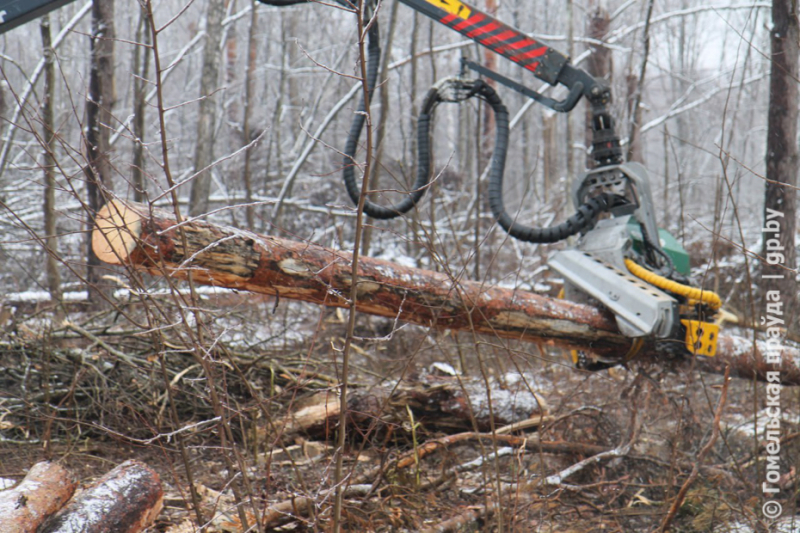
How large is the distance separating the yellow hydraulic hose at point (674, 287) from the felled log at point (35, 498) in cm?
305

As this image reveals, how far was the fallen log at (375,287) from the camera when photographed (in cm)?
279

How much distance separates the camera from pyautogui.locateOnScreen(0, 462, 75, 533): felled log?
223 centimetres

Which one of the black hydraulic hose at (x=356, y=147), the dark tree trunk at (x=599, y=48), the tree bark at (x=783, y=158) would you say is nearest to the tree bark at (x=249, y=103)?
the black hydraulic hose at (x=356, y=147)

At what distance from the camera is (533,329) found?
3758mm

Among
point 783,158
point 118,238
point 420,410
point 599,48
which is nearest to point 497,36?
point 420,410

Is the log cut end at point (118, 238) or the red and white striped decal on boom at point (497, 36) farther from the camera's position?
the red and white striped decal on boom at point (497, 36)

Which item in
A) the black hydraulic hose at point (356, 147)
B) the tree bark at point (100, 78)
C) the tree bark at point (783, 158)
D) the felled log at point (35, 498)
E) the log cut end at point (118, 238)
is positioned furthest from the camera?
the tree bark at point (100, 78)

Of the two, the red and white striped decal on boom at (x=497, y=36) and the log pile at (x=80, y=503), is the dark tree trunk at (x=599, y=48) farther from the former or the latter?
the log pile at (x=80, y=503)

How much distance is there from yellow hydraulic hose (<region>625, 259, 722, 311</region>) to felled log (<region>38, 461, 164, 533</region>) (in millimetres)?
2759

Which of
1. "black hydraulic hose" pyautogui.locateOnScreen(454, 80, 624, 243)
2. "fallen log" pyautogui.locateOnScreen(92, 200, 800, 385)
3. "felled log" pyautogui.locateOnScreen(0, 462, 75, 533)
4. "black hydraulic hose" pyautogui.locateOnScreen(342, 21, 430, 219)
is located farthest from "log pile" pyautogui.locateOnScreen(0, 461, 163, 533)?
"black hydraulic hose" pyautogui.locateOnScreen(454, 80, 624, 243)

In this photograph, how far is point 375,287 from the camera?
10.9 feet

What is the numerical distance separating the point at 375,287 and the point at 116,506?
1508 mm

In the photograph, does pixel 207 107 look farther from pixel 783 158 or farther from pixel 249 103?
pixel 783 158

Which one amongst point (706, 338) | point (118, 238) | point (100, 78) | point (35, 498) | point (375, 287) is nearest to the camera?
point (35, 498)
